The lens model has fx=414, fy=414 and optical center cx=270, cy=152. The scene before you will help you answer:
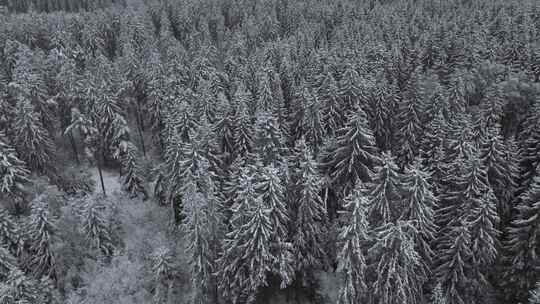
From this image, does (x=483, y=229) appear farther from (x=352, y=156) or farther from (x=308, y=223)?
(x=308, y=223)

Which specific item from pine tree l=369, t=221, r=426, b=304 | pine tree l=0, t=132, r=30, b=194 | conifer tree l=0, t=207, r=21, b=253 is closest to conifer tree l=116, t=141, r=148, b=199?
pine tree l=0, t=132, r=30, b=194

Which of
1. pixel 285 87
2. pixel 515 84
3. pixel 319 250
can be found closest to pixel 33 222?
pixel 319 250

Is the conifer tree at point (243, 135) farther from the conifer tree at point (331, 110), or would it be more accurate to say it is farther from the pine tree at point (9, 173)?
the pine tree at point (9, 173)

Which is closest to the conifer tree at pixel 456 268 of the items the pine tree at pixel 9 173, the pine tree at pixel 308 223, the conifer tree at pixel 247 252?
the pine tree at pixel 308 223

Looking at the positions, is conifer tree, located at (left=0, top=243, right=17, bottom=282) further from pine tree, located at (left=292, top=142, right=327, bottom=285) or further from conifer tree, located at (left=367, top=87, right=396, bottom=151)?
conifer tree, located at (left=367, top=87, right=396, bottom=151)

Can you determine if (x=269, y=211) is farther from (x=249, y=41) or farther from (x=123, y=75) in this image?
(x=249, y=41)

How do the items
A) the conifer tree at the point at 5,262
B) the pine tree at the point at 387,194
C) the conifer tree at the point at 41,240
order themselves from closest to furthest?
the pine tree at the point at 387,194, the conifer tree at the point at 5,262, the conifer tree at the point at 41,240
